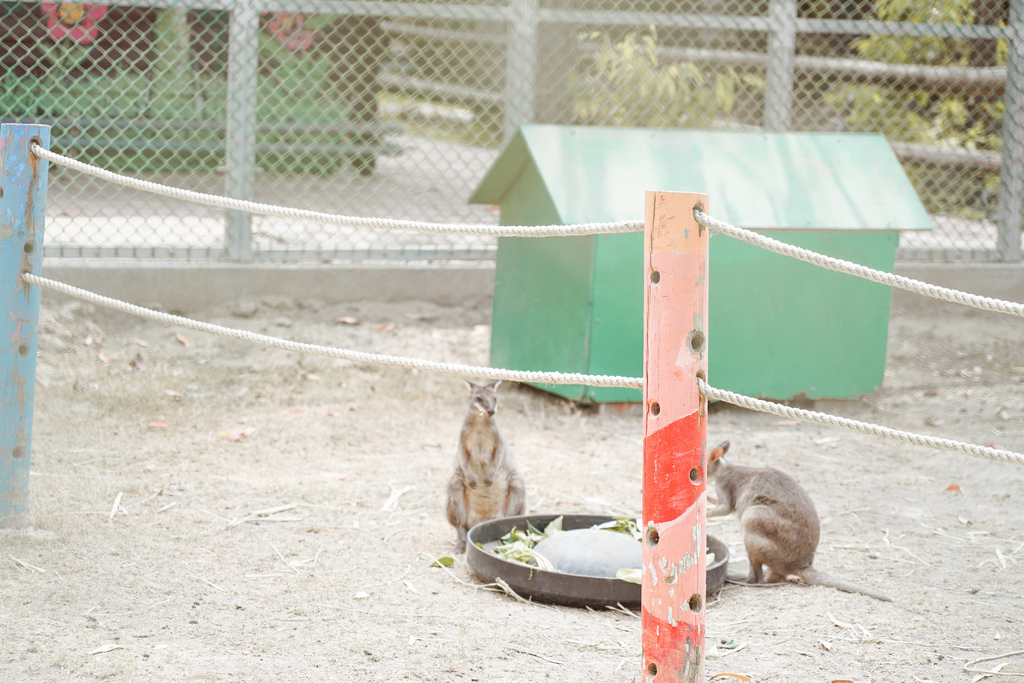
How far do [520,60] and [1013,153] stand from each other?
395cm

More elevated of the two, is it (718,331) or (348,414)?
(718,331)

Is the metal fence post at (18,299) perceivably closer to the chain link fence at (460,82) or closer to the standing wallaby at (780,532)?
the standing wallaby at (780,532)

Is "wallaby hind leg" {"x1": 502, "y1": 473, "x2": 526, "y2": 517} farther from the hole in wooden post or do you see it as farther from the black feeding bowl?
the hole in wooden post

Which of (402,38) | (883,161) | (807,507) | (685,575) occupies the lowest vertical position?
(807,507)

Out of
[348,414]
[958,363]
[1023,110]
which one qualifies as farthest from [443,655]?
[1023,110]

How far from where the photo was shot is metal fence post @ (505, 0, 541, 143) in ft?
23.0

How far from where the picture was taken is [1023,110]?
7.91 meters

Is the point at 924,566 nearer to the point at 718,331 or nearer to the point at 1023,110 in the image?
the point at 718,331

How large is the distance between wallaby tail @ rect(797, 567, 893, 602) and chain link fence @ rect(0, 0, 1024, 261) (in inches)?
158

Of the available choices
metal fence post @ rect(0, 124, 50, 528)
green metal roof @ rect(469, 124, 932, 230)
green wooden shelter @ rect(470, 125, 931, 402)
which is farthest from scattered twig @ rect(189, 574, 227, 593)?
green metal roof @ rect(469, 124, 932, 230)

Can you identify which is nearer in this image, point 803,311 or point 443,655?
point 443,655

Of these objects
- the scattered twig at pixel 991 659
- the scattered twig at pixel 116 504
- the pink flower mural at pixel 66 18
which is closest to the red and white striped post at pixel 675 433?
Answer: the scattered twig at pixel 991 659

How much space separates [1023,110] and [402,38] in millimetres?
8372

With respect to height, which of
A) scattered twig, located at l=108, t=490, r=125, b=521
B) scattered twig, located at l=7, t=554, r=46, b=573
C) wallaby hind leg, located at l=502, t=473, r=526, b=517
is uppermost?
wallaby hind leg, located at l=502, t=473, r=526, b=517
